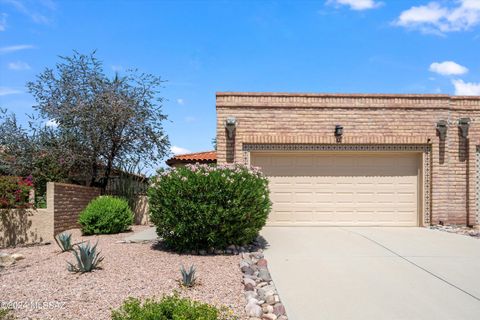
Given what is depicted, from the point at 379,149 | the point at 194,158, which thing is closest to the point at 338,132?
the point at 379,149

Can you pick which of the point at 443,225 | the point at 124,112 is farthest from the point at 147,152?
the point at 443,225

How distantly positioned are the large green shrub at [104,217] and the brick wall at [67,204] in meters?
0.48

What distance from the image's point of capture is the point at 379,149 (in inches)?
531

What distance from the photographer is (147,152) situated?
54.8ft

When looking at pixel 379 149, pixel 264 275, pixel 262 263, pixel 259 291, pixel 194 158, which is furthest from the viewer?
pixel 194 158

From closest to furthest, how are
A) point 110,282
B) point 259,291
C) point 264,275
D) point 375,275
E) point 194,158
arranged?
point 259,291
point 110,282
point 264,275
point 375,275
point 194,158

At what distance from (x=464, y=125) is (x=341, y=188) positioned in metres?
4.22

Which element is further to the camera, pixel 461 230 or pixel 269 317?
pixel 461 230

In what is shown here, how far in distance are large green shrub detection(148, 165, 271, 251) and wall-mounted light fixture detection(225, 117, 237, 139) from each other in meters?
4.20

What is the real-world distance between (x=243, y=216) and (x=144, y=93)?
908 centimetres

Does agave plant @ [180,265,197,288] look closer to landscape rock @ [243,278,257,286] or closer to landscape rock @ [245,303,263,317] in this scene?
landscape rock @ [243,278,257,286]

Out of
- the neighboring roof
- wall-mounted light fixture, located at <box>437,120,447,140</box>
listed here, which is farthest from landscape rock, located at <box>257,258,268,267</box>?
the neighboring roof

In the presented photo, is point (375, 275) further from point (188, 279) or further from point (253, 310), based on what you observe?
point (188, 279)

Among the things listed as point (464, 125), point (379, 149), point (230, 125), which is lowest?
point (379, 149)
